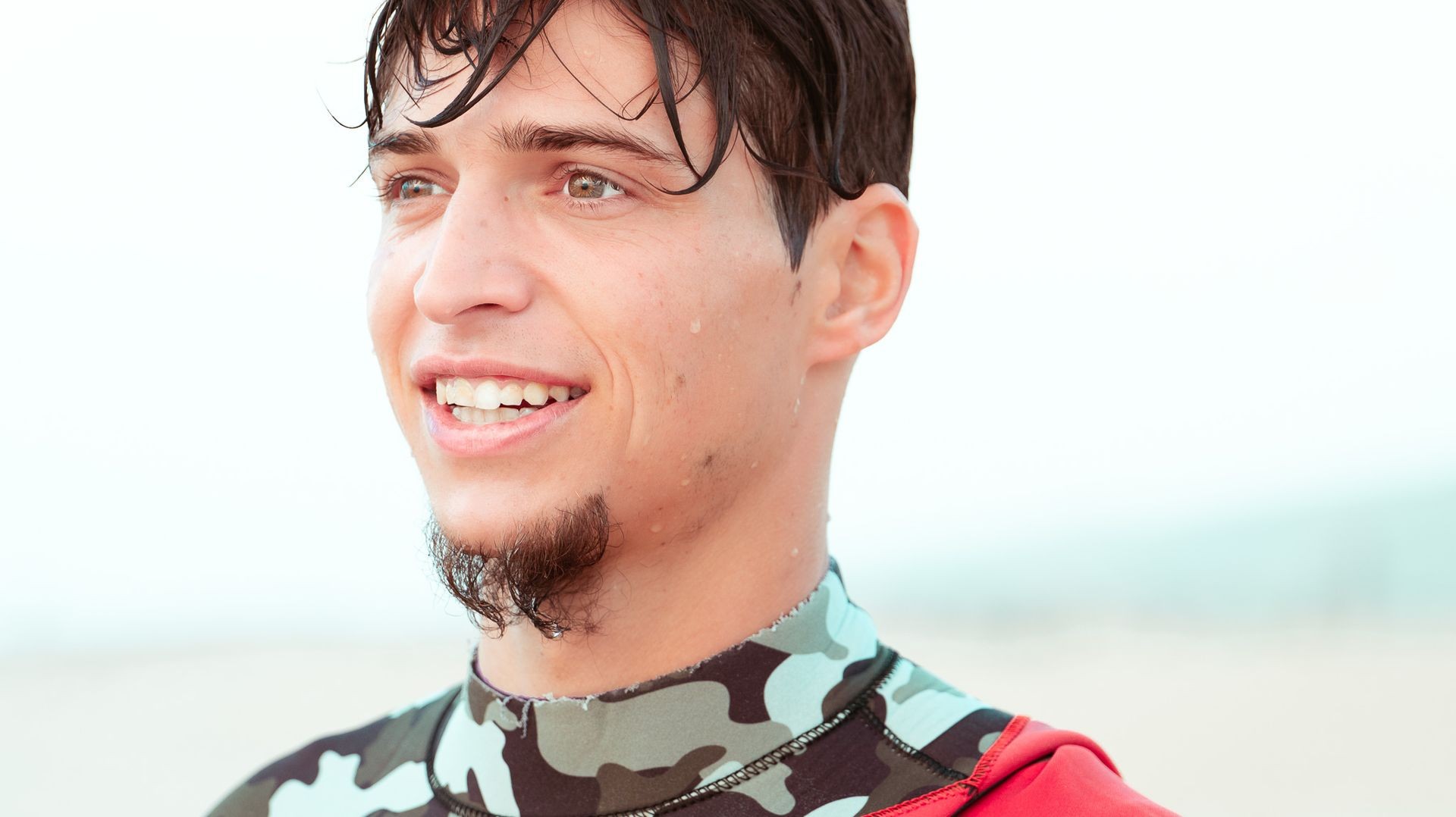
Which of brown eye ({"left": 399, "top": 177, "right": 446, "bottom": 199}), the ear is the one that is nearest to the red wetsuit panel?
the ear

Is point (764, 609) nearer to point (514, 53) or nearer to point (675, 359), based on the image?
point (675, 359)

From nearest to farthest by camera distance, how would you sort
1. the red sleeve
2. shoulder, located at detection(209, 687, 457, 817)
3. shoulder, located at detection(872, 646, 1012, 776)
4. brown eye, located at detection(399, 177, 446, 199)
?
the red sleeve
shoulder, located at detection(872, 646, 1012, 776)
brown eye, located at detection(399, 177, 446, 199)
shoulder, located at detection(209, 687, 457, 817)

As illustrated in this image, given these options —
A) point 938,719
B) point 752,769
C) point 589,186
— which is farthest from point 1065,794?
point 589,186

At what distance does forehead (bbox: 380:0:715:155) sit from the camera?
6.48 feet

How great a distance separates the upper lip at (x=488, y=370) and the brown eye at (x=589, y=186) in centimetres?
25

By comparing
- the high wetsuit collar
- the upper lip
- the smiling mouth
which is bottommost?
the high wetsuit collar

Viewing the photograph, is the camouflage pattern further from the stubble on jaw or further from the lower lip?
the lower lip

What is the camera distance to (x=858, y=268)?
7.47 ft

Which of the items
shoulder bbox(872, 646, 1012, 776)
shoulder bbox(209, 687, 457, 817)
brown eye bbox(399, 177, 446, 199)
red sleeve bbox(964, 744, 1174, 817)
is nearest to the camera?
red sleeve bbox(964, 744, 1174, 817)

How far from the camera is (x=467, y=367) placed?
198 centimetres

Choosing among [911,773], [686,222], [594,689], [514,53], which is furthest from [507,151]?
[911,773]

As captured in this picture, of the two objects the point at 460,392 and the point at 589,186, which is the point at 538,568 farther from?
the point at 589,186

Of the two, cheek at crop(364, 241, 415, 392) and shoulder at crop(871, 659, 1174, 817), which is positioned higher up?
cheek at crop(364, 241, 415, 392)

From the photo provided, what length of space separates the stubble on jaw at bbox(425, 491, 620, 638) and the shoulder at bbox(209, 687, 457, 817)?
16.1 inches
